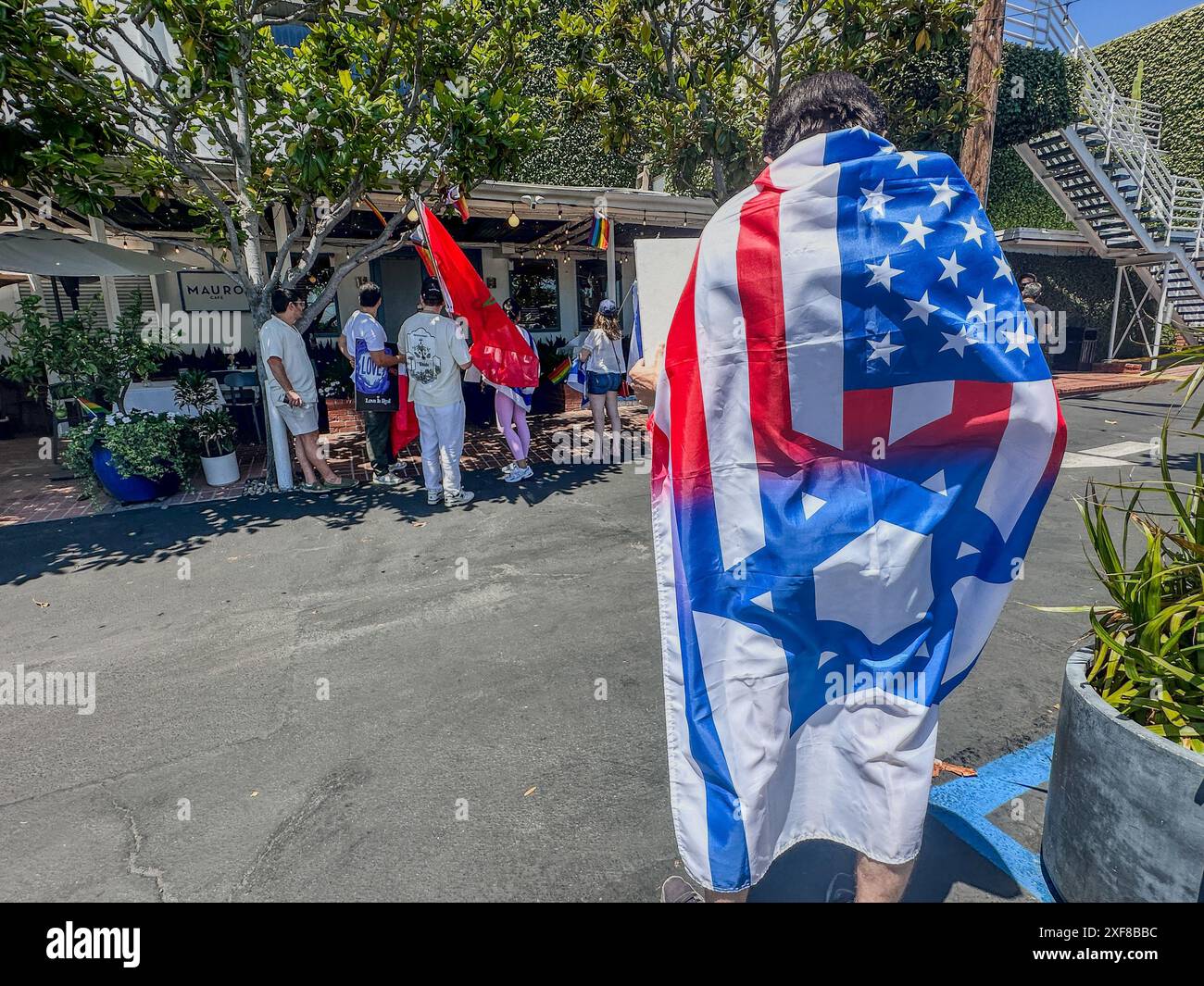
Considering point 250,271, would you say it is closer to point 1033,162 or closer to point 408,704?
point 408,704

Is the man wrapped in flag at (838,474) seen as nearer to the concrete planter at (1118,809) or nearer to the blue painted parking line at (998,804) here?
the concrete planter at (1118,809)

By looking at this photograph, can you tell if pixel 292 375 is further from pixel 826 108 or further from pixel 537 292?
pixel 537 292

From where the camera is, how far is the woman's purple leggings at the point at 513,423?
24.6ft

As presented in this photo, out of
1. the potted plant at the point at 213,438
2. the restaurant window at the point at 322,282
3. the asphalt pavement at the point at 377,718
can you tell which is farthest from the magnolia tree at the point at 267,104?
the restaurant window at the point at 322,282

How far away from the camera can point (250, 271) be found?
7.27 m

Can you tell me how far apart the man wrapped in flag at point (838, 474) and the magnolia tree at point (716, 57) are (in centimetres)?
782

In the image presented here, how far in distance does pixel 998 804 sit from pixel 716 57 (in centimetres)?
906

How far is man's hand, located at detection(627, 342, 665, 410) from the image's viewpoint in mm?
1801

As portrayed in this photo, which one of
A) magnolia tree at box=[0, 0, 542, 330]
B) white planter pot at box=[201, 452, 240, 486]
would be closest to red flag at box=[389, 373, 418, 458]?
magnolia tree at box=[0, 0, 542, 330]

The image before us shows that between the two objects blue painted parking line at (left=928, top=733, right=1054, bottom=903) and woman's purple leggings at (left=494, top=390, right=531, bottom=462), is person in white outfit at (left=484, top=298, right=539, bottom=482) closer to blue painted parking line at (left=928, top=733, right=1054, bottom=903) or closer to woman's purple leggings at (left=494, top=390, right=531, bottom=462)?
woman's purple leggings at (left=494, top=390, right=531, bottom=462)

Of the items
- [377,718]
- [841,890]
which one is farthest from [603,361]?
[841,890]

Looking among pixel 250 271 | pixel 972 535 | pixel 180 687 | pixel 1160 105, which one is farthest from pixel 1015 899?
pixel 1160 105
